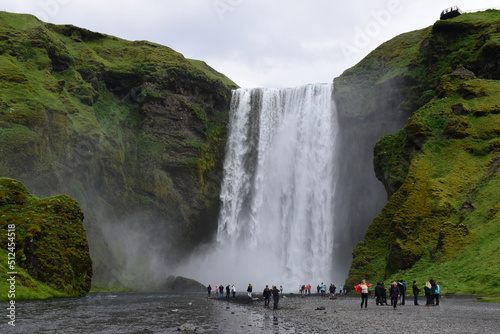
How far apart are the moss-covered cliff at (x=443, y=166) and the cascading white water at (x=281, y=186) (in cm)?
1009

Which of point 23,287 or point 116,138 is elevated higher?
point 116,138

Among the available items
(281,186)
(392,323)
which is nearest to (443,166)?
(392,323)

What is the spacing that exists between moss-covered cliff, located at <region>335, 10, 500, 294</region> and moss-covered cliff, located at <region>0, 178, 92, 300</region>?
26752mm

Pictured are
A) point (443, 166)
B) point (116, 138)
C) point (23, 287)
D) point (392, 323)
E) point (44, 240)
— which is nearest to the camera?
point (392, 323)

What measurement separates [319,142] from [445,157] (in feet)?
97.1

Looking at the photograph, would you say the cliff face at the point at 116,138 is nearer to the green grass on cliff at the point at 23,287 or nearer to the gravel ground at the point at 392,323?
the green grass on cliff at the point at 23,287

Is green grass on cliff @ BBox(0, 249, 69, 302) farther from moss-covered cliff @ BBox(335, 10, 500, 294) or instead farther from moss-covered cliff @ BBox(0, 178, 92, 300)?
moss-covered cliff @ BBox(335, 10, 500, 294)

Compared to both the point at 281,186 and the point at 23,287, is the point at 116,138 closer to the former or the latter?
the point at 281,186

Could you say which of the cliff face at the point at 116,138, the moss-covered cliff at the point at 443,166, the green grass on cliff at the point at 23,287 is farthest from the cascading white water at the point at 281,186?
the green grass on cliff at the point at 23,287

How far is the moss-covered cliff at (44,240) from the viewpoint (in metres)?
36.6

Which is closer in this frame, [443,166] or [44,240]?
[44,240]

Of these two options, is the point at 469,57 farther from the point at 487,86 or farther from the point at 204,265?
the point at 204,265

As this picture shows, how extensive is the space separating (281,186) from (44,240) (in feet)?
139

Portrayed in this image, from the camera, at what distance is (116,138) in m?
72.6
